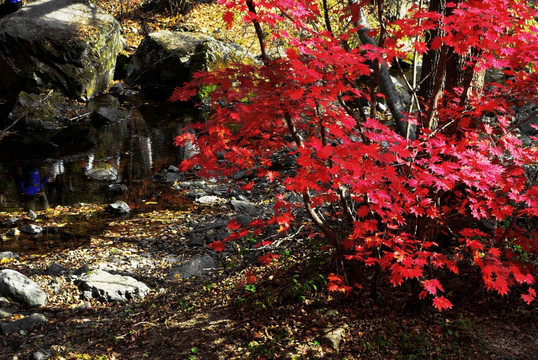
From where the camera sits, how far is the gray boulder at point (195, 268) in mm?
5047

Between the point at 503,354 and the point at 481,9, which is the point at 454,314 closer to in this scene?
the point at 503,354

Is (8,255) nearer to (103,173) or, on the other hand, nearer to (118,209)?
(118,209)

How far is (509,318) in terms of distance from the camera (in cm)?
367

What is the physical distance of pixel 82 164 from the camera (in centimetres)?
924

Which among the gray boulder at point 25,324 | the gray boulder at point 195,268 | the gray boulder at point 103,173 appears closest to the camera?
the gray boulder at point 25,324

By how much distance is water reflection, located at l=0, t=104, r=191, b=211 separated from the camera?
7.71 metres

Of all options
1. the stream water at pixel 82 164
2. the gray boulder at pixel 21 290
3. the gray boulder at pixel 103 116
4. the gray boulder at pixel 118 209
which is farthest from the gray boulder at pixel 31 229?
the gray boulder at pixel 103 116

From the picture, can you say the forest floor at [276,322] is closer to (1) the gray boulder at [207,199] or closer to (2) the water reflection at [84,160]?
(1) the gray boulder at [207,199]

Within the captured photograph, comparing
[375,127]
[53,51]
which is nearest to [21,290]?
[375,127]

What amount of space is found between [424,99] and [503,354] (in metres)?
2.55

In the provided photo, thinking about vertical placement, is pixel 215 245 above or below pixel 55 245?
above

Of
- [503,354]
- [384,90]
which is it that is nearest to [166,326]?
[503,354]

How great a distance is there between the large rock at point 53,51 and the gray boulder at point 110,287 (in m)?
10.2

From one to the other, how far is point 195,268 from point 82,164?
5.41 m
